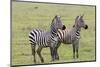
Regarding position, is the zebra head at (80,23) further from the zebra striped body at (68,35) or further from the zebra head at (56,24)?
the zebra head at (56,24)

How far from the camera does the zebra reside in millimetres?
2436

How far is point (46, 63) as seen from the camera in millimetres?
2490

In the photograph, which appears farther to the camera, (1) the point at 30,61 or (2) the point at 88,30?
(2) the point at 88,30

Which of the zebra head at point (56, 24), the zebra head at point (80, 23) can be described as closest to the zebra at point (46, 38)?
the zebra head at point (56, 24)

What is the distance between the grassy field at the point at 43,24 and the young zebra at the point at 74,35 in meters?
0.05

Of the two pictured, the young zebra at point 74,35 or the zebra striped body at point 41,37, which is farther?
the young zebra at point 74,35

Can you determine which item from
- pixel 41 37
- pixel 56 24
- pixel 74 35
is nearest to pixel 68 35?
pixel 74 35

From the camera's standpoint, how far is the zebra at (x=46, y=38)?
244cm

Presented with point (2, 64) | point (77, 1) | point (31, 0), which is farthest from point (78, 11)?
point (2, 64)

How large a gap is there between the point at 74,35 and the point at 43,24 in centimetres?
41

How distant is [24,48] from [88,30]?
0.82 meters

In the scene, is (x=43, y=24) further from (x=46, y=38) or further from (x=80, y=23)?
(x=80, y=23)

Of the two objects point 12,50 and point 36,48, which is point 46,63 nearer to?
point 36,48

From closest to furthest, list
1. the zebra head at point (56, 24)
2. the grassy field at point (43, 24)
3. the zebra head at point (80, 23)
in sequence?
1. the grassy field at point (43, 24)
2. the zebra head at point (56, 24)
3. the zebra head at point (80, 23)
